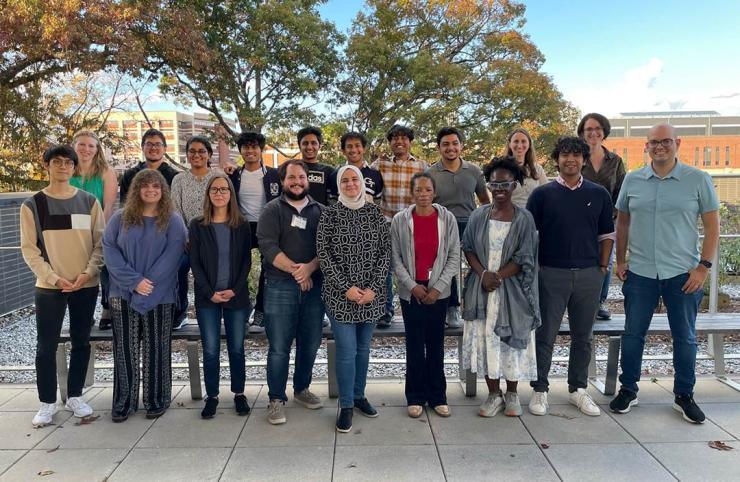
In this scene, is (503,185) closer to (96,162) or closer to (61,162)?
(61,162)

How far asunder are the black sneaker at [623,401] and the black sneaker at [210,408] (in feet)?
9.83

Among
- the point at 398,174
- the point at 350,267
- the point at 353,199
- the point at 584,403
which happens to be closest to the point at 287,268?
the point at 350,267

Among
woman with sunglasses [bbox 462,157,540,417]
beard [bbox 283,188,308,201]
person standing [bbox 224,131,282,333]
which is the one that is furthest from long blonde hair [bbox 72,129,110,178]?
woman with sunglasses [bbox 462,157,540,417]

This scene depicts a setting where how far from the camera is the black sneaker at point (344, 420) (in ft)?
12.2

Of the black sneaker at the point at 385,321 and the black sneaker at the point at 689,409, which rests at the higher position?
the black sneaker at the point at 385,321

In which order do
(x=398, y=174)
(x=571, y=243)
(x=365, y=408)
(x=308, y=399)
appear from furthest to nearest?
1. (x=398, y=174)
2. (x=308, y=399)
3. (x=365, y=408)
4. (x=571, y=243)

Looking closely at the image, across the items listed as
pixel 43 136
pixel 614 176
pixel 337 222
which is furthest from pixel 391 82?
pixel 337 222

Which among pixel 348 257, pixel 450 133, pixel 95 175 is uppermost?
pixel 450 133

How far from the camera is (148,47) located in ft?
34.2

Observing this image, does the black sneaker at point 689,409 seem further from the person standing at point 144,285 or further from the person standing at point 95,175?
the person standing at point 95,175

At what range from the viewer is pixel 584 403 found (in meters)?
4.02

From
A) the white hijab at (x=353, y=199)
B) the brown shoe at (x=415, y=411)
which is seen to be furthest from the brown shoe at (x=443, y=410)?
the white hijab at (x=353, y=199)

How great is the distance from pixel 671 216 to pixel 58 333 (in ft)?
14.7

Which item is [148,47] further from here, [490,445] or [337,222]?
[490,445]
